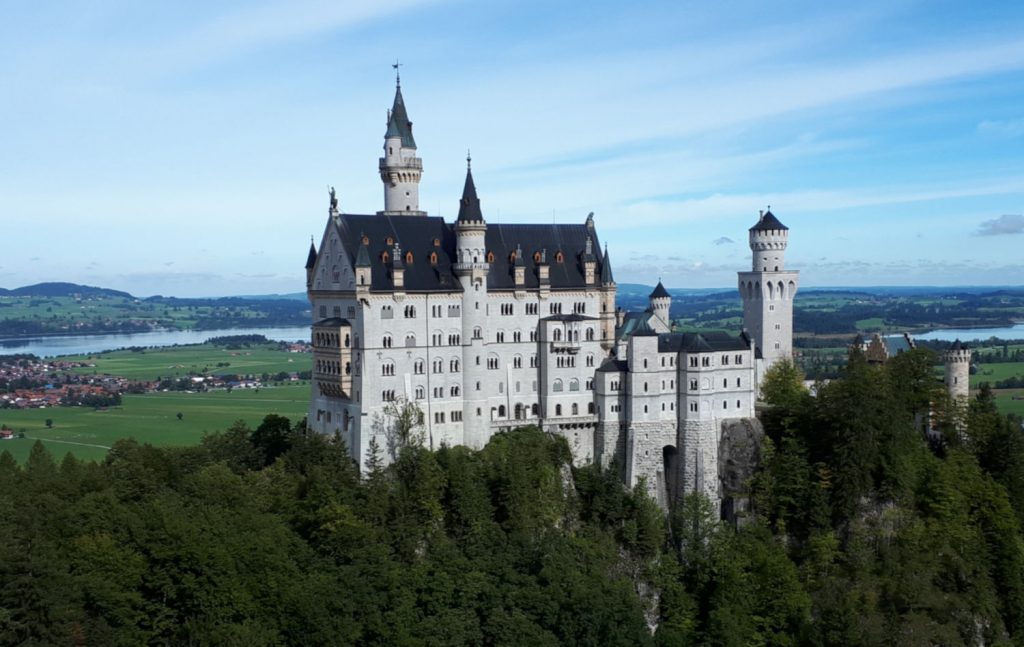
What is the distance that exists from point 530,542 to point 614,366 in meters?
15.2

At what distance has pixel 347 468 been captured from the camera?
72375 mm

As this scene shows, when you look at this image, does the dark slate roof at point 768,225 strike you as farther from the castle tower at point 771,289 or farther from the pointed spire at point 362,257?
the pointed spire at point 362,257

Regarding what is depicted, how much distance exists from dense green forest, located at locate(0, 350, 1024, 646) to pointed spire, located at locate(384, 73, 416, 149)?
72.3 feet

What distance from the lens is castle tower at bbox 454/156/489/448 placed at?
77.9 meters

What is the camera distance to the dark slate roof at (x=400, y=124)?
275 ft

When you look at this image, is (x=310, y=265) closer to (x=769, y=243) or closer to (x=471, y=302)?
(x=471, y=302)

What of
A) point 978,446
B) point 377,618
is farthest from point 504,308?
point 978,446

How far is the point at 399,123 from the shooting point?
8431cm

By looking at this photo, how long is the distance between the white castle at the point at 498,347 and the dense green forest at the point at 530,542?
2.63m

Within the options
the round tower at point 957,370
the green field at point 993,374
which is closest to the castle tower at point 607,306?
the round tower at point 957,370

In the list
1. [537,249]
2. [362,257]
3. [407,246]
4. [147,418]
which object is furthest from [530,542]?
[147,418]

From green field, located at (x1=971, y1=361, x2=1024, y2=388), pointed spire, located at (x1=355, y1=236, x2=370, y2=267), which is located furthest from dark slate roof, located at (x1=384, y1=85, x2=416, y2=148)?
green field, located at (x1=971, y1=361, x2=1024, y2=388)

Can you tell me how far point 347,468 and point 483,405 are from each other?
1074 cm

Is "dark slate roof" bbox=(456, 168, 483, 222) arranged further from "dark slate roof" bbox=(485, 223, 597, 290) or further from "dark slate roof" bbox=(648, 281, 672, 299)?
"dark slate roof" bbox=(648, 281, 672, 299)
